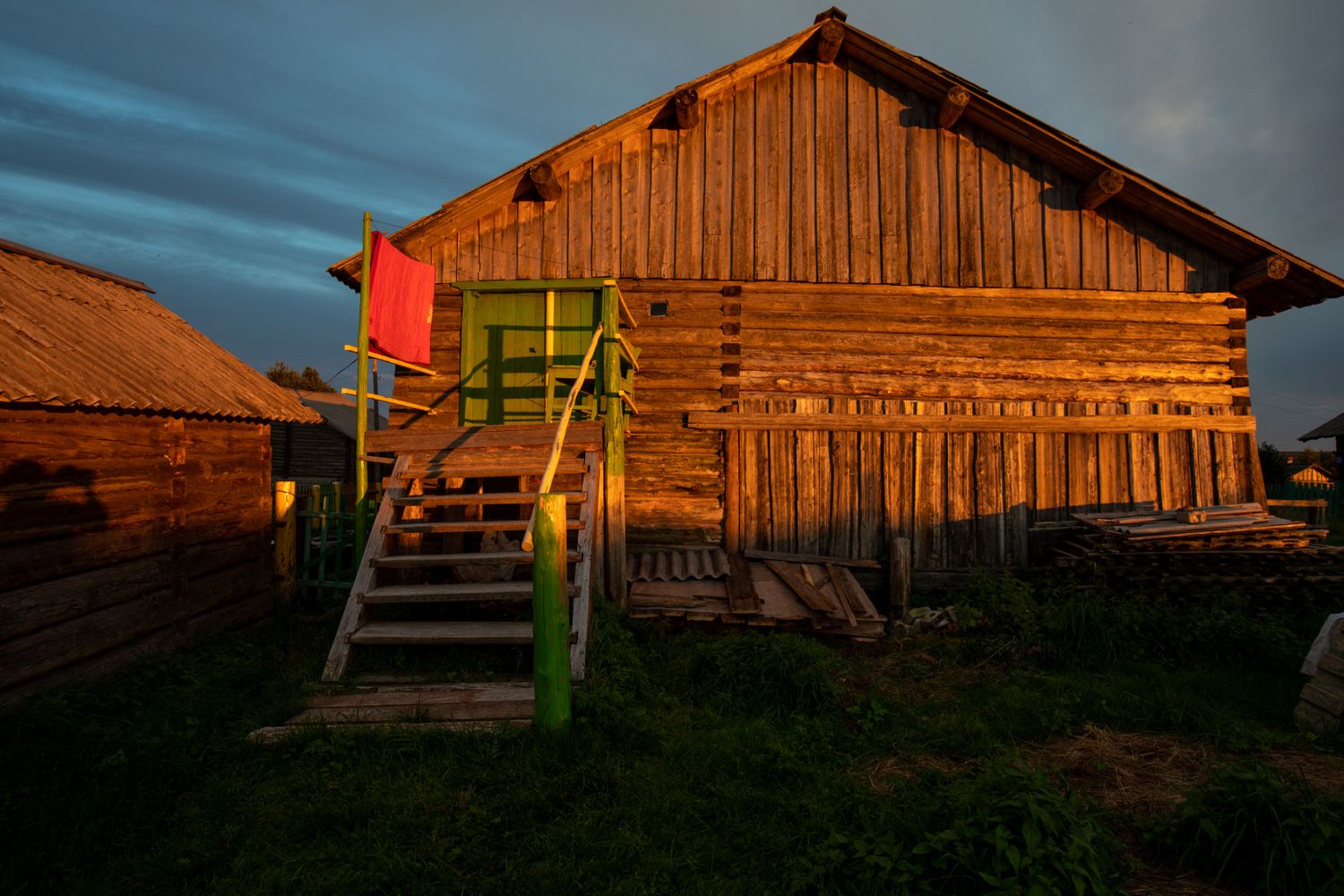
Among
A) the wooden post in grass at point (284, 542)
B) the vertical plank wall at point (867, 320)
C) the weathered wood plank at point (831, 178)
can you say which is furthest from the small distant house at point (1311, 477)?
the wooden post in grass at point (284, 542)

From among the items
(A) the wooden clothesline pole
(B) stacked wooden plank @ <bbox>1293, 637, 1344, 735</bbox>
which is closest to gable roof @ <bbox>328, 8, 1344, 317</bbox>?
(A) the wooden clothesline pole

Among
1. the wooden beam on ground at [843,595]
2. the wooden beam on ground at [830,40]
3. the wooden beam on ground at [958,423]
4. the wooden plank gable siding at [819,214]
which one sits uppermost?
the wooden beam on ground at [830,40]

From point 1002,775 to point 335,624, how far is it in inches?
248

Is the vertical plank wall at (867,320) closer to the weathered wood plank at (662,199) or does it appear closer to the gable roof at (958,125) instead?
the weathered wood plank at (662,199)

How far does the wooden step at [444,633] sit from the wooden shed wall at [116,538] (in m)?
1.91

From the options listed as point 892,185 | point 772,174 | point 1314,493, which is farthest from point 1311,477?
point 772,174

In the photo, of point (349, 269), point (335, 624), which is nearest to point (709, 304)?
point (349, 269)

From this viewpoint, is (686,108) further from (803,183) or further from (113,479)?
(113,479)

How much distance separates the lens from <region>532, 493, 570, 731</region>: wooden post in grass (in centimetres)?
398

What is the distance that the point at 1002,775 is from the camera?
10.1 ft

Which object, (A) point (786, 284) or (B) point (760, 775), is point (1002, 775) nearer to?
(B) point (760, 775)

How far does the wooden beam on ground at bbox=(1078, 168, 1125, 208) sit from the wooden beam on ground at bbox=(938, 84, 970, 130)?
1.96 meters

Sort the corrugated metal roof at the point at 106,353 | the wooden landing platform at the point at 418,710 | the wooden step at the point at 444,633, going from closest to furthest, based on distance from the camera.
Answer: the wooden landing platform at the point at 418,710 → the corrugated metal roof at the point at 106,353 → the wooden step at the point at 444,633

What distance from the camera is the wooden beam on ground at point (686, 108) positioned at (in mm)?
8359
